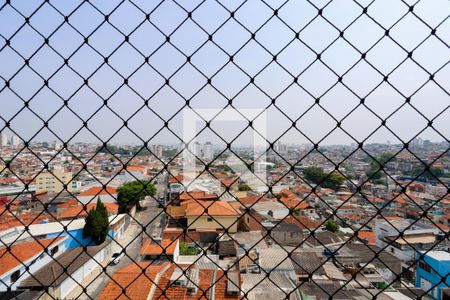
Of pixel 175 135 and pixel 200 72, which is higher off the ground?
pixel 200 72

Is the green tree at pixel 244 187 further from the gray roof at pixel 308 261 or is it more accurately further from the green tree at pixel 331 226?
the gray roof at pixel 308 261

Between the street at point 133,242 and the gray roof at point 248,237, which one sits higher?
the gray roof at point 248,237

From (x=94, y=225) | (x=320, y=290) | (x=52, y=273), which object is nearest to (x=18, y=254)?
(x=52, y=273)

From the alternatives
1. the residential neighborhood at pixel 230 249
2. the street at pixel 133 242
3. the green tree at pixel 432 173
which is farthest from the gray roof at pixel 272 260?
the green tree at pixel 432 173

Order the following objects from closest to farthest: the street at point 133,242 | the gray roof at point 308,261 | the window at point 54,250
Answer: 1. the gray roof at point 308,261
2. the street at point 133,242
3. the window at point 54,250

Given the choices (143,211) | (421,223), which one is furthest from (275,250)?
(143,211)

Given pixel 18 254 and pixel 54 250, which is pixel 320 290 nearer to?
pixel 18 254

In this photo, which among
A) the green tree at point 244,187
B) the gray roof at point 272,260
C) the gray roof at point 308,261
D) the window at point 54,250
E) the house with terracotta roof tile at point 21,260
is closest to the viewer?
the house with terracotta roof tile at point 21,260

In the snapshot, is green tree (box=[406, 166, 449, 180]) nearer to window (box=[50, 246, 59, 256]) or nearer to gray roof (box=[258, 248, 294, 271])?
gray roof (box=[258, 248, 294, 271])

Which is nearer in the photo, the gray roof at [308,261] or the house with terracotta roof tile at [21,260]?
the house with terracotta roof tile at [21,260]

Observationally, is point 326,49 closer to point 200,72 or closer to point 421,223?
point 200,72

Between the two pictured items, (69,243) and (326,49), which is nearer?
(326,49)
